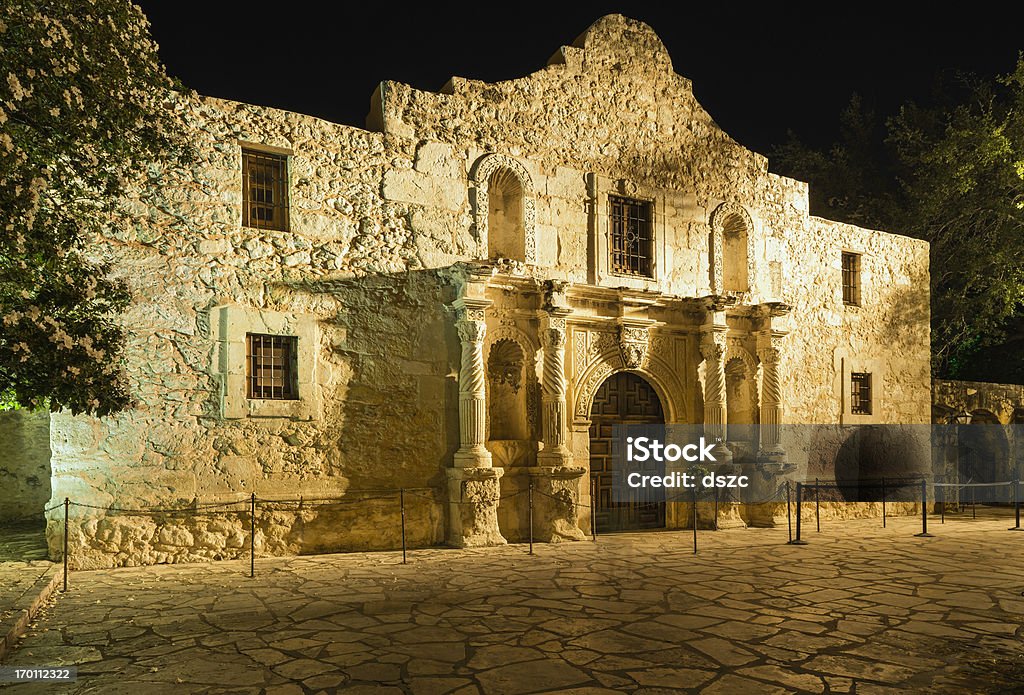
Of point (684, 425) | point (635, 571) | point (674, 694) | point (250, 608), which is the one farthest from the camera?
point (684, 425)

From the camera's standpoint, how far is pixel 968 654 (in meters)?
5.55

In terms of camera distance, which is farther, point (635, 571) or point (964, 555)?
point (964, 555)

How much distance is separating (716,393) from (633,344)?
1.84 metres

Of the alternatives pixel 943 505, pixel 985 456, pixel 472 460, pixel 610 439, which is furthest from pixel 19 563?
pixel 985 456

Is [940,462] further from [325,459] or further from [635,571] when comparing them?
[325,459]

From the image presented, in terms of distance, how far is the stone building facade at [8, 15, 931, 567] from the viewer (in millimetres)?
9766

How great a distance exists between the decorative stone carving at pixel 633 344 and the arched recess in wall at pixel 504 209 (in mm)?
2074

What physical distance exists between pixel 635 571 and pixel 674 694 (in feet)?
14.4

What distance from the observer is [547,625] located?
6.46 m

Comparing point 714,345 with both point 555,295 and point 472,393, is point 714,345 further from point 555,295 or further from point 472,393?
point 472,393

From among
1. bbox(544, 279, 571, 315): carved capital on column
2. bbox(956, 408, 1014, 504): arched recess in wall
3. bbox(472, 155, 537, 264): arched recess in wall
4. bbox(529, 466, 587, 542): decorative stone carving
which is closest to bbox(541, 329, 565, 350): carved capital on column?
bbox(544, 279, 571, 315): carved capital on column

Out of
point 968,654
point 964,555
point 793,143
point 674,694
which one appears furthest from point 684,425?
point 793,143

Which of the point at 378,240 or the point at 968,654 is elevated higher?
the point at 378,240

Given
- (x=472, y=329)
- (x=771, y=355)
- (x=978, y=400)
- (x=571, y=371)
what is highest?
(x=472, y=329)
